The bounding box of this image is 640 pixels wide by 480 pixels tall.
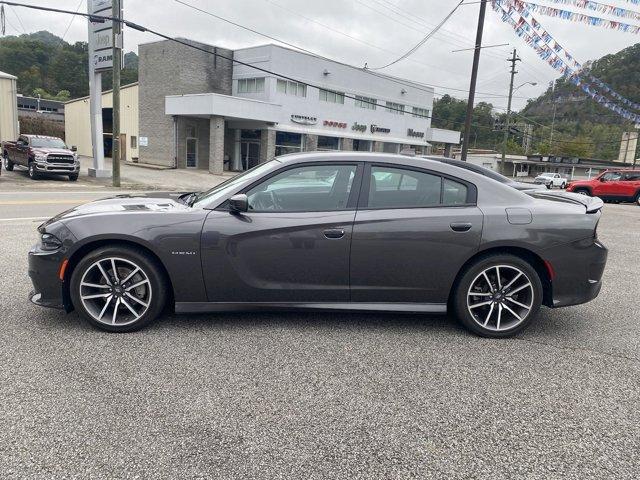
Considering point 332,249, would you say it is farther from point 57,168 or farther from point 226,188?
point 57,168

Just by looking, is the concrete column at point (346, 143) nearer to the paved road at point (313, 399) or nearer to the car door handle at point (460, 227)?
the paved road at point (313, 399)

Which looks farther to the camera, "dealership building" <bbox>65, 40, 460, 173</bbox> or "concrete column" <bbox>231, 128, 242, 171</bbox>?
"concrete column" <bbox>231, 128, 242, 171</bbox>

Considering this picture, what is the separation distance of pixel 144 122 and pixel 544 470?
37.9 metres

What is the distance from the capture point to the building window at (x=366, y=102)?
135 ft

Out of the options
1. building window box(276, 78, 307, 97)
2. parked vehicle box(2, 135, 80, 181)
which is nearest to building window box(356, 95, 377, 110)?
building window box(276, 78, 307, 97)

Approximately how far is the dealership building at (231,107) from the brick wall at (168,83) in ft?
0.23

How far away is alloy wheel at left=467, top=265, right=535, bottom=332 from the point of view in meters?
4.17

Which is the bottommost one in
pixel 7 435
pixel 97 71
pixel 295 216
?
pixel 7 435

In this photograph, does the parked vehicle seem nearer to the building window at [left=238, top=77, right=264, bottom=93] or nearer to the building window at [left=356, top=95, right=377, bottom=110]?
the building window at [left=238, top=77, right=264, bottom=93]

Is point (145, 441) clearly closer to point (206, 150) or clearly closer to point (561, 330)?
point (561, 330)

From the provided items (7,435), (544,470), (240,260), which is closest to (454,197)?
(240,260)

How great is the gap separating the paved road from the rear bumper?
15.5 inches

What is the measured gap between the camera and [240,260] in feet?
12.9

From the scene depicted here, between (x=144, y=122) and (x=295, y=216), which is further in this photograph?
(x=144, y=122)
